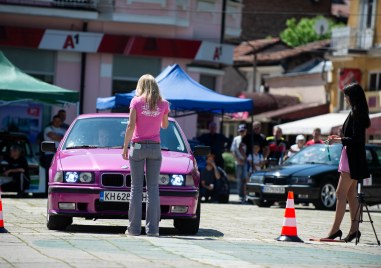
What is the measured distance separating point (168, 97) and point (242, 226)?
31.9ft

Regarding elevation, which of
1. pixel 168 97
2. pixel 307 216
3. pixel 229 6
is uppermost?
pixel 229 6

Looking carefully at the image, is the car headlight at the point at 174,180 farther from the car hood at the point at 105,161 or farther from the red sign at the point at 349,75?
the red sign at the point at 349,75

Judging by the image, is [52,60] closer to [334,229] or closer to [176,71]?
[176,71]

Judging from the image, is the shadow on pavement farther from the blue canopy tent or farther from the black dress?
the blue canopy tent

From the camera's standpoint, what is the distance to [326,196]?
81.9 feet

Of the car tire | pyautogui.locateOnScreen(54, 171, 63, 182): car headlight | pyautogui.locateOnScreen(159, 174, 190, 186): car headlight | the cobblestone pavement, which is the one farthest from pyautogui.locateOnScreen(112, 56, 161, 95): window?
pyautogui.locateOnScreen(159, 174, 190, 186): car headlight

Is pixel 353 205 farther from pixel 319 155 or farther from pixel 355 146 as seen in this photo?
pixel 319 155

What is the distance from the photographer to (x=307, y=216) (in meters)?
21.3

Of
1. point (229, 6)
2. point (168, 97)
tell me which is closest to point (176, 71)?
point (168, 97)

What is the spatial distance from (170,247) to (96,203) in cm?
233

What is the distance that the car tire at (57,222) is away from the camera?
14.8 m

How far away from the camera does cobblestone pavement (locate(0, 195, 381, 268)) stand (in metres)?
10.9

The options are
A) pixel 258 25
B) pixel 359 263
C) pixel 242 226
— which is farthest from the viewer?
pixel 258 25

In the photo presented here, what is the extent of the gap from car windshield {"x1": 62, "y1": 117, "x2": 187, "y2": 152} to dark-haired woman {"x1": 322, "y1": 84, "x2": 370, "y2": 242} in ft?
7.58
